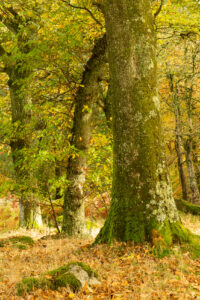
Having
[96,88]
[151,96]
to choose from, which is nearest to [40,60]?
[96,88]

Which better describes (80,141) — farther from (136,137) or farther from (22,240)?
(136,137)

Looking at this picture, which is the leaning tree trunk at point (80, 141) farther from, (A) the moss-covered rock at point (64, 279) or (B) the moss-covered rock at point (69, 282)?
(B) the moss-covered rock at point (69, 282)

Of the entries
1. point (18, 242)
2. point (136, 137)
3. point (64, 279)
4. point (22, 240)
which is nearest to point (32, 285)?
point (64, 279)

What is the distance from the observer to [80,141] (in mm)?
7508

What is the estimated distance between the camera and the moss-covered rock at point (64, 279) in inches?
122

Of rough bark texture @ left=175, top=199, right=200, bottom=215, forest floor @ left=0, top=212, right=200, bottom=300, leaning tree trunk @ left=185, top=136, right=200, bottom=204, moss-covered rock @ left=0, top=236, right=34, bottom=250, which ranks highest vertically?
leaning tree trunk @ left=185, top=136, right=200, bottom=204

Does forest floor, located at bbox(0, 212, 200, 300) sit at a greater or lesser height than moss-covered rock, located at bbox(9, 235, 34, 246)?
lesser

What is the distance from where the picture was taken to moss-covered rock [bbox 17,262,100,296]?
10.2 ft

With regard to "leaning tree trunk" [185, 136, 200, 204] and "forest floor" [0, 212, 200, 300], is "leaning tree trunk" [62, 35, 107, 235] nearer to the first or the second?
"forest floor" [0, 212, 200, 300]

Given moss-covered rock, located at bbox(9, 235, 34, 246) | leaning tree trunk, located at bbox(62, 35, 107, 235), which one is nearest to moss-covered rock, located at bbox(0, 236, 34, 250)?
moss-covered rock, located at bbox(9, 235, 34, 246)

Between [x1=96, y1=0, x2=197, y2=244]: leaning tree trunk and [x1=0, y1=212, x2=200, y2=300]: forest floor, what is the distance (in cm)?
36

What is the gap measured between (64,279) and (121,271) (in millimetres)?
816

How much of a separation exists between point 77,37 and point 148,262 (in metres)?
5.44

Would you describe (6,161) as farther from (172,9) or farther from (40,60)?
(172,9)
